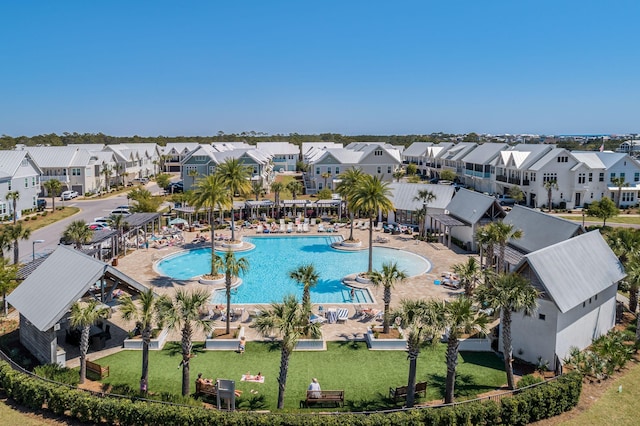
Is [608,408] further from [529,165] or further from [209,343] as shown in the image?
[529,165]

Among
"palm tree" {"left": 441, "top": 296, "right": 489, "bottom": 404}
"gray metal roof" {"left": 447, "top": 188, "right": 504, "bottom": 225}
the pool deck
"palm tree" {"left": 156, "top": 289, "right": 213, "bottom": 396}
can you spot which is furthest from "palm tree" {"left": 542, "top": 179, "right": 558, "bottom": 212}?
"palm tree" {"left": 156, "top": 289, "right": 213, "bottom": 396}

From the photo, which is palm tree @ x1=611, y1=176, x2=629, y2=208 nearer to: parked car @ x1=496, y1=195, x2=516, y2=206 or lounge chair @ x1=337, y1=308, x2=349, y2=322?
parked car @ x1=496, y1=195, x2=516, y2=206

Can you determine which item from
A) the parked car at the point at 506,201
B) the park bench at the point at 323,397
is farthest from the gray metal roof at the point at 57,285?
the parked car at the point at 506,201

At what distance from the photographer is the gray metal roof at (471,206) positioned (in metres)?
43.4

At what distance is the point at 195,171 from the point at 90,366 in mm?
56427

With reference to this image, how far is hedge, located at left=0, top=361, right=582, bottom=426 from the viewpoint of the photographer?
1678cm

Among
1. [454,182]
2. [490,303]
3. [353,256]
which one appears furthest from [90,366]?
[454,182]

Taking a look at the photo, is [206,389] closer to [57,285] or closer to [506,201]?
[57,285]

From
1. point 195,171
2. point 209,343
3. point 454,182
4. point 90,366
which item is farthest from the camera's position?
point 454,182

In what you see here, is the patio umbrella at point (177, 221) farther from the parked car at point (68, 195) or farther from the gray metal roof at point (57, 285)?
the parked car at point (68, 195)

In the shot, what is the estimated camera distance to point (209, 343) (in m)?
24.5

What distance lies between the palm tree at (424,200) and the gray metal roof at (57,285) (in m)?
32.8

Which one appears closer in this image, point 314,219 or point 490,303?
point 490,303

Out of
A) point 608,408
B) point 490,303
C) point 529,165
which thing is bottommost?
point 608,408
